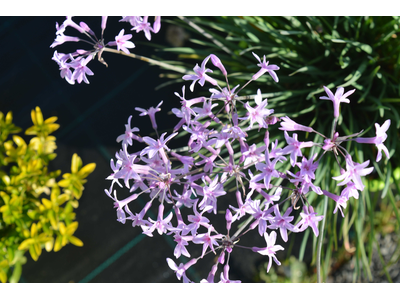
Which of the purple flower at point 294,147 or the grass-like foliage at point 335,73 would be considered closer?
the purple flower at point 294,147

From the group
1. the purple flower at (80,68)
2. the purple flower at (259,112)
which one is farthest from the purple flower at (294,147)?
the purple flower at (80,68)

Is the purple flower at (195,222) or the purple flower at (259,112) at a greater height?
the purple flower at (259,112)

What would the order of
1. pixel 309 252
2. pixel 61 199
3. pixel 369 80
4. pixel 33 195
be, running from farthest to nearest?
pixel 309 252 < pixel 33 195 < pixel 61 199 < pixel 369 80

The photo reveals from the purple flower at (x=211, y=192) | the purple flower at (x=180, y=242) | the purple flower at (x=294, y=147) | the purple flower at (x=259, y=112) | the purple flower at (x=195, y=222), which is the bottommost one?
the purple flower at (x=180, y=242)

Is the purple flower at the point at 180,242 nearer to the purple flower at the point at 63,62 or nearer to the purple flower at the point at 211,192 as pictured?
the purple flower at the point at 211,192

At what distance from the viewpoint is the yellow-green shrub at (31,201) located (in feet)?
3.96

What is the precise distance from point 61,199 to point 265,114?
1.00 metres

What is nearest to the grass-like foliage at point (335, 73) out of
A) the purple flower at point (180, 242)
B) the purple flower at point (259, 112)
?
the purple flower at point (259, 112)

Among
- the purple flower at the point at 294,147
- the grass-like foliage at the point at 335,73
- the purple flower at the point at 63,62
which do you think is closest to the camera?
the purple flower at the point at 294,147

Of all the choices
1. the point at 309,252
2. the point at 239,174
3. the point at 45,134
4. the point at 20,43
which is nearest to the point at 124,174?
the point at 239,174

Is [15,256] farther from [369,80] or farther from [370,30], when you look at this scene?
[370,30]

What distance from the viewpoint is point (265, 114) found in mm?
619

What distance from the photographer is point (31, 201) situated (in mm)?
1342

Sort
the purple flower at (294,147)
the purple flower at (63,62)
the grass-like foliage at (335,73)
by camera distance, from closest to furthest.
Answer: the purple flower at (294,147) → the purple flower at (63,62) → the grass-like foliage at (335,73)
